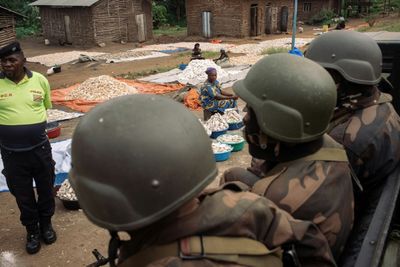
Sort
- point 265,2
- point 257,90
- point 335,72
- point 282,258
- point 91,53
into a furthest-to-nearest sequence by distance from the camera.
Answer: point 265,2 < point 91,53 < point 335,72 < point 257,90 < point 282,258

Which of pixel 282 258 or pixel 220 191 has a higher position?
pixel 220 191

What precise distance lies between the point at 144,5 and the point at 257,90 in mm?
27587

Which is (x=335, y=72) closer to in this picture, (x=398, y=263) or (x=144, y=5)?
(x=398, y=263)

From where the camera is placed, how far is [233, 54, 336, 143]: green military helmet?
6.08ft

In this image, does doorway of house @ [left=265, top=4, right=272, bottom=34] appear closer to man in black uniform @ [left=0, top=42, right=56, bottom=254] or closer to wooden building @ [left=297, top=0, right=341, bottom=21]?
wooden building @ [left=297, top=0, right=341, bottom=21]

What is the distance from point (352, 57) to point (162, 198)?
1988 millimetres

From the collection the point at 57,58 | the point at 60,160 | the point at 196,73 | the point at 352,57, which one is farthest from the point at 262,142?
the point at 57,58

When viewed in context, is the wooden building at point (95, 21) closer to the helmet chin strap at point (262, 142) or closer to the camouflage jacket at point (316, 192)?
the helmet chin strap at point (262, 142)

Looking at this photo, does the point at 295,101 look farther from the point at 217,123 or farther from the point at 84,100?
the point at 84,100

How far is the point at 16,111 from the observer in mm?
3932

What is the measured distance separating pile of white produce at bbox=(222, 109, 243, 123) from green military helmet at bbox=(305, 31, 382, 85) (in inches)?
224

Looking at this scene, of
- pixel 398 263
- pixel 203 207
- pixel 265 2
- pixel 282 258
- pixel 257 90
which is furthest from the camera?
pixel 265 2

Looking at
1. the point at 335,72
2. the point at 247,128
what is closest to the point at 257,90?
the point at 247,128

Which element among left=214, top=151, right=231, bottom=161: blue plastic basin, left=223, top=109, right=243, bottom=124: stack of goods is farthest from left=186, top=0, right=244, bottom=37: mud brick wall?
left=214, top=151, right=231, bottom=161: blue plastic basin
